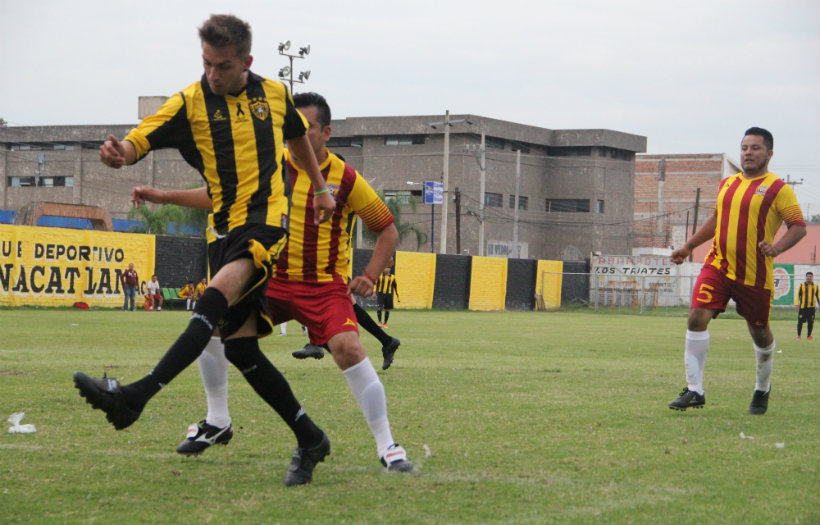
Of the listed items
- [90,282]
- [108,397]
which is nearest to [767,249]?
[108,397]

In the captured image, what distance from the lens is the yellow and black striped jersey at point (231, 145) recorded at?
479 centimetres

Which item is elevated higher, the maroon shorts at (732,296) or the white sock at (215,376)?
the maroon shorts at (732,296)

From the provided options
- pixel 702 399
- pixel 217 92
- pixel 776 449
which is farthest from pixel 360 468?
pixel 702 399

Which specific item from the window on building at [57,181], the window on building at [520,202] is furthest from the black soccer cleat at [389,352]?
the window on building at [57,181]

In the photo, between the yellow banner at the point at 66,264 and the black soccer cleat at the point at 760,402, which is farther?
the yellow banner at the point at 66,264

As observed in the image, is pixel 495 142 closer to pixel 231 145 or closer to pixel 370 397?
pixel 370 397

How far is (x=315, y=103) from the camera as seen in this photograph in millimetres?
5684

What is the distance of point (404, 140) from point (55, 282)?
4380cm

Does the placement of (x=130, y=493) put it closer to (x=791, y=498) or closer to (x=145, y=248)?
(x=791, y=498)

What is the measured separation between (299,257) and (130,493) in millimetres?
1683

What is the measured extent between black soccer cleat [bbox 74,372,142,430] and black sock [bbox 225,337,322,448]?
92 cm

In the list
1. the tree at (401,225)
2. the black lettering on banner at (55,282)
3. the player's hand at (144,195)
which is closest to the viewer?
the player's hand at (144,195)

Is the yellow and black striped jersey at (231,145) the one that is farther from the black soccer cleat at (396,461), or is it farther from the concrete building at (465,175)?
the concrete building at (465,175)

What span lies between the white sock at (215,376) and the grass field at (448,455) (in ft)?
0.77
